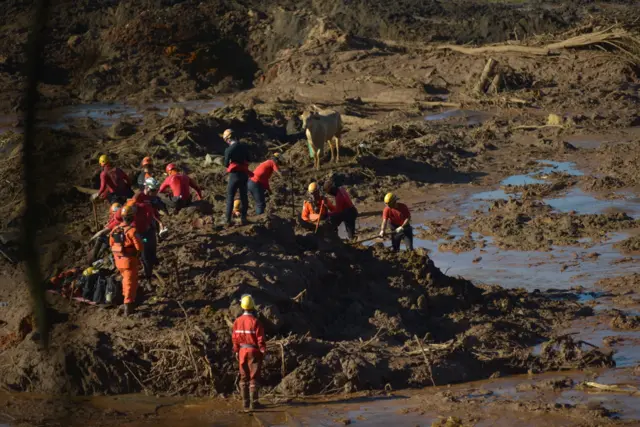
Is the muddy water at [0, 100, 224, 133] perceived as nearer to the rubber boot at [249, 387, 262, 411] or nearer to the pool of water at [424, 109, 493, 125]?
the pool of water at [424, 109, 493, 125]

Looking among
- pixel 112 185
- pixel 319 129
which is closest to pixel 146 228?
pixel 112 185

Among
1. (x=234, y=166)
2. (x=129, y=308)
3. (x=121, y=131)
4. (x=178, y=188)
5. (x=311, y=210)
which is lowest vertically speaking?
(x=129, y=308)

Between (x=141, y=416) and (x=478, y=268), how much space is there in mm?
7261

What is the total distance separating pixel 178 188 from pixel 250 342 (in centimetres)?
526

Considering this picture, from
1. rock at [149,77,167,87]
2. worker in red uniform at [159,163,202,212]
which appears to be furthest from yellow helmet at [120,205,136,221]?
rock at [149,77,167,87]

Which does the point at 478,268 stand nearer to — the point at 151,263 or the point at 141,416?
the point at 151,263

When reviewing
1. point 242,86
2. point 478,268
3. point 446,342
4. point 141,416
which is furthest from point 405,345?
point 242,86

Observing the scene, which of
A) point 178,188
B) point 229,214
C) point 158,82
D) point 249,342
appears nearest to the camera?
point 249,342

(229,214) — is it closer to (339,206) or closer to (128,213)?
(339,206)

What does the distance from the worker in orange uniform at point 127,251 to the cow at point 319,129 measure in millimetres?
9820

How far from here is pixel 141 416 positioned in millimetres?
9883

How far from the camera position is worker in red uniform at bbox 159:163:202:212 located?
14289 mm

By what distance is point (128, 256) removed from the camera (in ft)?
36.3

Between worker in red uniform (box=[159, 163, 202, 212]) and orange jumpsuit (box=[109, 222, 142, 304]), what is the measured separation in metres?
3.14
